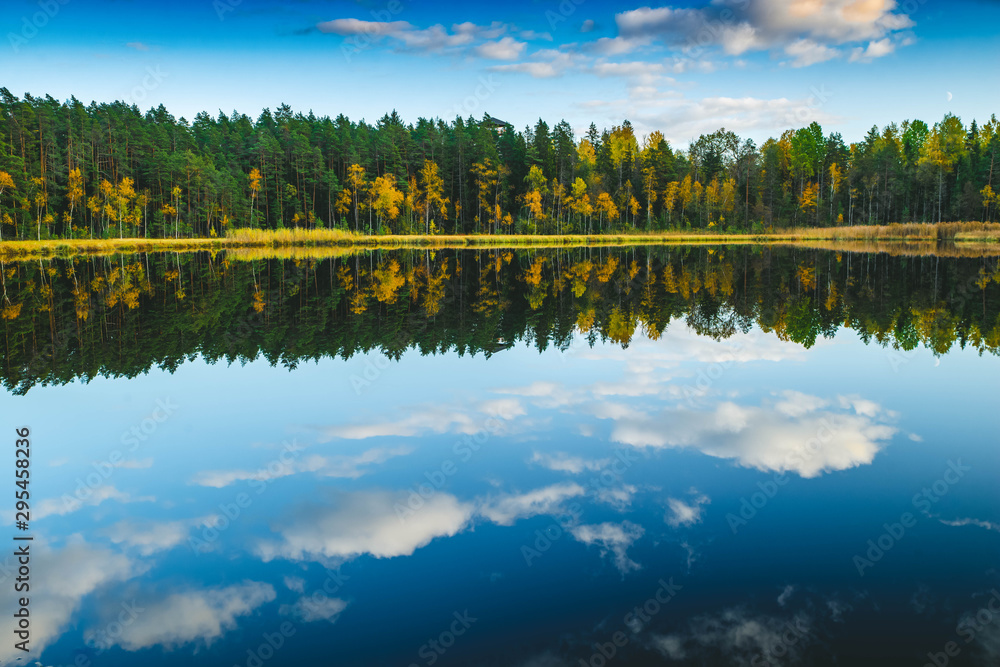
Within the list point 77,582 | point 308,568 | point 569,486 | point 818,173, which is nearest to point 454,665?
point 308,568

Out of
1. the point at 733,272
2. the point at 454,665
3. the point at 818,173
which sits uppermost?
the point at 818,173

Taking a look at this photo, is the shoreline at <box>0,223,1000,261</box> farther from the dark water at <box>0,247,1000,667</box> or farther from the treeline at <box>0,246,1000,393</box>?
the dark water at <box>0,247,1000,667</box>

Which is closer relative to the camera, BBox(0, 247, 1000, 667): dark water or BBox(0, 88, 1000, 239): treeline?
BBox(0, 247, 1000, 667): dark water

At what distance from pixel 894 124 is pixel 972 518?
12727cm

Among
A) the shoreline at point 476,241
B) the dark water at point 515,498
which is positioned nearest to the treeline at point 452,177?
the shoreline at point 476,241

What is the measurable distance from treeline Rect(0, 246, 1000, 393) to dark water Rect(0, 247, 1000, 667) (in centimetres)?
26

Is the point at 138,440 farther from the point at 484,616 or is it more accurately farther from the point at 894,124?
the point at 894,124

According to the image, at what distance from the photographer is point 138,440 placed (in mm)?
9148

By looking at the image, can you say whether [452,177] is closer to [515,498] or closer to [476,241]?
[476,241]

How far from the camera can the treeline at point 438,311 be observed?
15.2 metres

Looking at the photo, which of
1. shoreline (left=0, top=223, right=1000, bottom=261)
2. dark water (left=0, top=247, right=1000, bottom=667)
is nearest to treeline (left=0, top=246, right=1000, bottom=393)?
dark water (left=0, top=247, right=1000, bottom=667)

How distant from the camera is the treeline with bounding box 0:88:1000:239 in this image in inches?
2840

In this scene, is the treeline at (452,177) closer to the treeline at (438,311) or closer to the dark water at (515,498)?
the treeline at (438,311)

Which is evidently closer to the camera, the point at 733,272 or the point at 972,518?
the point at 972,518
